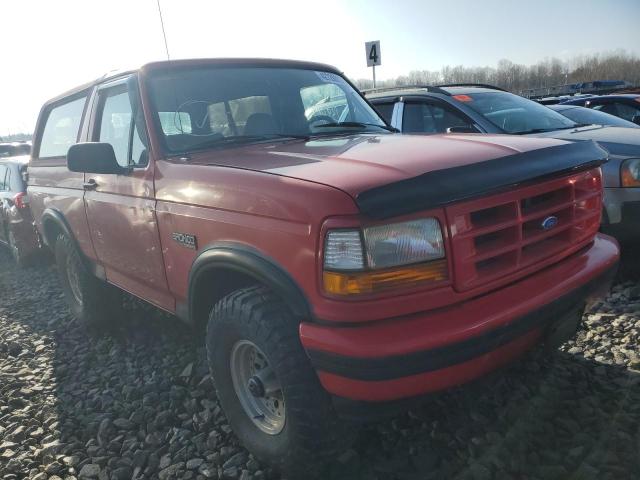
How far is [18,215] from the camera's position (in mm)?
6621

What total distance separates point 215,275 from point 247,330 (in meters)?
0.41

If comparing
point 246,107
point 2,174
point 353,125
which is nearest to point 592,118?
point 353,125

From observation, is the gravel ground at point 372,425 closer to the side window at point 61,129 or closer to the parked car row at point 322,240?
the parked car row at point 322,240

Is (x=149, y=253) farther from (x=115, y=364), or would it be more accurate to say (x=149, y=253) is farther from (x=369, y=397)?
(x=369, y=397)

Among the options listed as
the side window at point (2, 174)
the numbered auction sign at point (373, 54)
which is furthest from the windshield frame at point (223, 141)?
the numbered auction sign at point (373, 54)

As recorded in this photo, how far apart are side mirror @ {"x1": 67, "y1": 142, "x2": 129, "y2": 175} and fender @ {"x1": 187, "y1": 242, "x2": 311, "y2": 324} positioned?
992 mm

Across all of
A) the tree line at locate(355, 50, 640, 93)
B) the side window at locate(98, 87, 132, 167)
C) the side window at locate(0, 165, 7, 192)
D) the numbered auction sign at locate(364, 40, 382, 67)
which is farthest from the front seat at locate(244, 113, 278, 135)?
the tree line at locate(355, 50, 640, 93)

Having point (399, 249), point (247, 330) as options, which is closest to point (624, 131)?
point (399, 249)

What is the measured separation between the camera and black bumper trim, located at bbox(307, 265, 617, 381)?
5.42 feet

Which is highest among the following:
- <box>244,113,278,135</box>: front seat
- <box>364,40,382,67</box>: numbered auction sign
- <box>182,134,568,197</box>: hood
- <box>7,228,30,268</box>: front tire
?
<box>364,40,382,67</box>: numbered auction sign

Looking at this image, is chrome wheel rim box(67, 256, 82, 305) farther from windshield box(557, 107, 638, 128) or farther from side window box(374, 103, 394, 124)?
windshield box(557, 107, 638, 128)

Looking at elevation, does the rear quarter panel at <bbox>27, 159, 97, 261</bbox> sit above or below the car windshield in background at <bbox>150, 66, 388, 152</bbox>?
below

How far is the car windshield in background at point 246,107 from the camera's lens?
2.79 meters

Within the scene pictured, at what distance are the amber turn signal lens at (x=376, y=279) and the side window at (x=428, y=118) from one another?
3.61 metres
